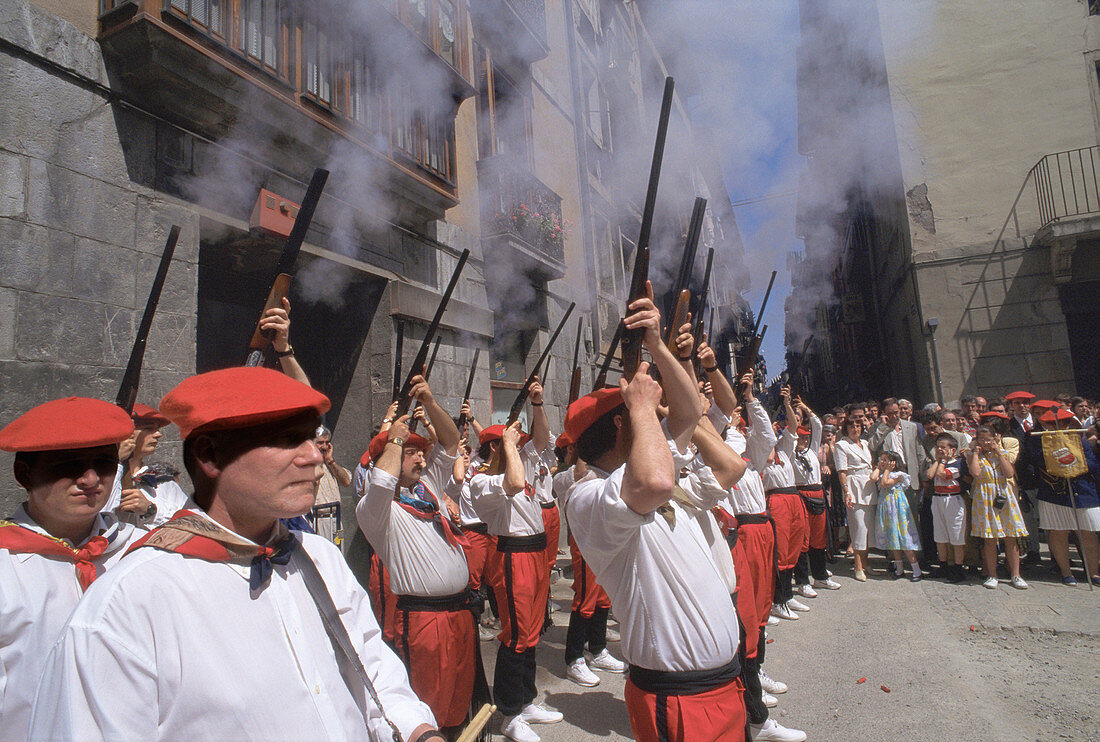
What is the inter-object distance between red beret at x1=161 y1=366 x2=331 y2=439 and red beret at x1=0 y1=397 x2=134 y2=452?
97cm

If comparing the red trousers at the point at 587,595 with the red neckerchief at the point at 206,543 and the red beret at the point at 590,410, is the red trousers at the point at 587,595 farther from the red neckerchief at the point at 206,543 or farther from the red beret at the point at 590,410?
the red neckerchief at the point at 206,543

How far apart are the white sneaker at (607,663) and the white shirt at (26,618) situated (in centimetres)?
378

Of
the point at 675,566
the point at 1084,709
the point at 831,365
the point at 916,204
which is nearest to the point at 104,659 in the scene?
the point at 675,566

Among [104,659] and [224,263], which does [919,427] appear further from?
[104,659]

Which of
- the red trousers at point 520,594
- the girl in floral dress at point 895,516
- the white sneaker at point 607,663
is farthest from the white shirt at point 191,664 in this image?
the girl in floral dress at point 895,516

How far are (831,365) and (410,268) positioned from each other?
Result: 29.6 m

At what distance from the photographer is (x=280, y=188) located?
5.45m

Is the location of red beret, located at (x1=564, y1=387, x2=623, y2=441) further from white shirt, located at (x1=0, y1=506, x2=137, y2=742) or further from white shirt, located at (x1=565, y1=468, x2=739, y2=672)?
white shirt, located at (x1=0, y1=506, x2=137, y2=742)

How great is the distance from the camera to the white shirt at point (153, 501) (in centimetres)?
269

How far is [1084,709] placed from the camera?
144 inches

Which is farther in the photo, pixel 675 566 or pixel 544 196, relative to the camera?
pixel 544 196

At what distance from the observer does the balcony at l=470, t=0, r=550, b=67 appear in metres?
9.30

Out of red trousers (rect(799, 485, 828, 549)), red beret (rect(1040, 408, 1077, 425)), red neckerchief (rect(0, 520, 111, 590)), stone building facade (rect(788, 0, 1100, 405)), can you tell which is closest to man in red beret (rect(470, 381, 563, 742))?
red neckerchief (rect(0, 520, 111, 590))

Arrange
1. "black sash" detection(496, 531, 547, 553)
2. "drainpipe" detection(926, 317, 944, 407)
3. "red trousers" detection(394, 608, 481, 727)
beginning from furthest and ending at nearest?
1. "drainpipe" detection(926, 317, 944, 407)
2. "black sash" detection(496, 531, 547, 553)
3. "red trousers" detection(394, 608, 481, 727)
